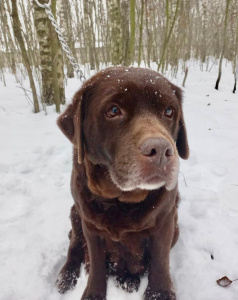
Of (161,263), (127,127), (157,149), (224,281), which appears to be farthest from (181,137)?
(224,281)

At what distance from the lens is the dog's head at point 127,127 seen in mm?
1186

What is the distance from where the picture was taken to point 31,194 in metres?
2.83

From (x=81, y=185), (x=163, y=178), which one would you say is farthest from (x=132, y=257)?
(x=163, y=178)

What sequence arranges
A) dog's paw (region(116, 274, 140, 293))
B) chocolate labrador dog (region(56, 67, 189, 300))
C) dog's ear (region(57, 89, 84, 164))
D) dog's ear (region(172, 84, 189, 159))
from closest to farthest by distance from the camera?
chocolate labrador dog (region(56, 67, 189, 300))
dog's ear (region(57, 89, 84, 164))
dog's ear (region(172, 84, 189, 159))
dog's paw (region(116, 274, 140, 293))

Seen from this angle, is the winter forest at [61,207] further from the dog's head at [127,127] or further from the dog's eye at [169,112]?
the dog's eye at [169,112]

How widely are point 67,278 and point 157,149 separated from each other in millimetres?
1267

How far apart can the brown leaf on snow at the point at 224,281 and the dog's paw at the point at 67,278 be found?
0.97 m

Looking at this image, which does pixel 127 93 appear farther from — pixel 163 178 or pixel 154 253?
pixel 154 253

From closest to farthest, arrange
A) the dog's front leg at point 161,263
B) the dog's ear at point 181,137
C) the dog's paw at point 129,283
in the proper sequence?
the dog's front leg at point 161,263 → the dog's ear at point 181,137 → the dog's paw at point 129,283

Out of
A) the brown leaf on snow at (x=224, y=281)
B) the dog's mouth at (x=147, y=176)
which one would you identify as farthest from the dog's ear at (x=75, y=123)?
the brown leaf on snow at (x=224, y=281)

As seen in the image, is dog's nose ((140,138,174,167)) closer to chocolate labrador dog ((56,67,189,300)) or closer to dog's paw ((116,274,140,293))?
chocolate labrador dog ((56,67,189,300))

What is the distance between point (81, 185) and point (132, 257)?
566 mm

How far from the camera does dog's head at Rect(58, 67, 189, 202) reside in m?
1.19

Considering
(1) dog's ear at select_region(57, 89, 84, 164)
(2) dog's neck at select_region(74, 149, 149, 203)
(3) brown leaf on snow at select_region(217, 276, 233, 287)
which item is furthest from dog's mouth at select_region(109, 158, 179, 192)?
(3) brown leaf on snow at select_region(217, 276, 233, 287)
